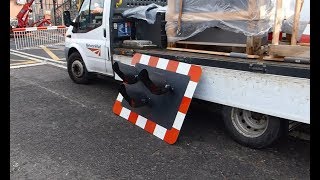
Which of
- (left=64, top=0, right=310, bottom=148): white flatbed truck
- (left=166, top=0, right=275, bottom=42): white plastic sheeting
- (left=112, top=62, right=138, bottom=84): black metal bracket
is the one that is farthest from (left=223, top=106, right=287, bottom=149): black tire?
(left=112, top=62, right=138, bottom=84): black metal bracket

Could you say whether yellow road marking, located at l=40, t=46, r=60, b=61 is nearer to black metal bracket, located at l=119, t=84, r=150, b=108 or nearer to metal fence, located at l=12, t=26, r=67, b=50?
metal fence, located at l=12, t=26, r=67, b=50

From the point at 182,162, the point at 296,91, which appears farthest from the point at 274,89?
the point at 182,162

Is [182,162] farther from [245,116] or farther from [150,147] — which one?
[245,116]

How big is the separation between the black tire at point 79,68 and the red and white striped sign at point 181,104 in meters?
2.08

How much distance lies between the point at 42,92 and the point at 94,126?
2318 millimetres

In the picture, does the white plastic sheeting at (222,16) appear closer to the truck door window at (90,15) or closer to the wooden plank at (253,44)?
the wooden plank at (253,44)

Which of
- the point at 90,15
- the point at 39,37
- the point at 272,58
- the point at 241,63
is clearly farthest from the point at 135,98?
the point at 39,37

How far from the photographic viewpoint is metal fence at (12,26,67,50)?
12698mm

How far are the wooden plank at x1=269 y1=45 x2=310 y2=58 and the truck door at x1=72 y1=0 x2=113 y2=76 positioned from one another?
118 inches

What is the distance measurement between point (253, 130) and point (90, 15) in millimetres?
3833

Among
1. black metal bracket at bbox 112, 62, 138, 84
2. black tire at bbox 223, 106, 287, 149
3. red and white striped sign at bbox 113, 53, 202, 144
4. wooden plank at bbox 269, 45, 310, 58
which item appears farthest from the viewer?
black metal bracket at bbox 112, 62, 138, 84
